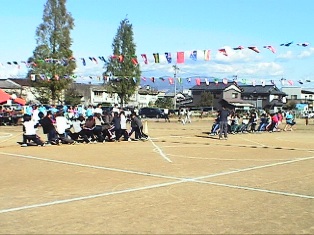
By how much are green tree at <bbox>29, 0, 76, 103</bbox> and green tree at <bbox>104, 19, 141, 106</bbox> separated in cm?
1076

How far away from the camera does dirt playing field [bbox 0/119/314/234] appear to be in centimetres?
614

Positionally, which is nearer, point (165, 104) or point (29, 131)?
point (29, 131)

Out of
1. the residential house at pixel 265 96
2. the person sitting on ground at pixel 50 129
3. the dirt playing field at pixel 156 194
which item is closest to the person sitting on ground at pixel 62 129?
the person sitting on ground at pixel 50 129

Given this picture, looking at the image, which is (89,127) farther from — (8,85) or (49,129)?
(8,85)

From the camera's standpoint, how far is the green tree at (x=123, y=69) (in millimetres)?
60375

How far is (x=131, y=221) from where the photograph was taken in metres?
6.32

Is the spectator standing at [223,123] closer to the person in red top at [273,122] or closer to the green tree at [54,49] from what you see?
the person in red top at [273,122]

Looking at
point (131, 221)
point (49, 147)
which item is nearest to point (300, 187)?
point (131, 221)

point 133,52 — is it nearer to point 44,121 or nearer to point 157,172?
point 44,121

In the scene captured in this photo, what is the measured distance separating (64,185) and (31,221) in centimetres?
292

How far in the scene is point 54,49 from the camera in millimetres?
49031

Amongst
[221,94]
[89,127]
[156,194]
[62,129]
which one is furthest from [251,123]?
[221,94]

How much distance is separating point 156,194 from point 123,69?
5337 centimetres

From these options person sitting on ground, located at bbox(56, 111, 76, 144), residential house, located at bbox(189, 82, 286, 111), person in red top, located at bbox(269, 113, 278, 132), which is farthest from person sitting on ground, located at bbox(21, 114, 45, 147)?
residential house, located at bbox(189, 82, 286, 111)
